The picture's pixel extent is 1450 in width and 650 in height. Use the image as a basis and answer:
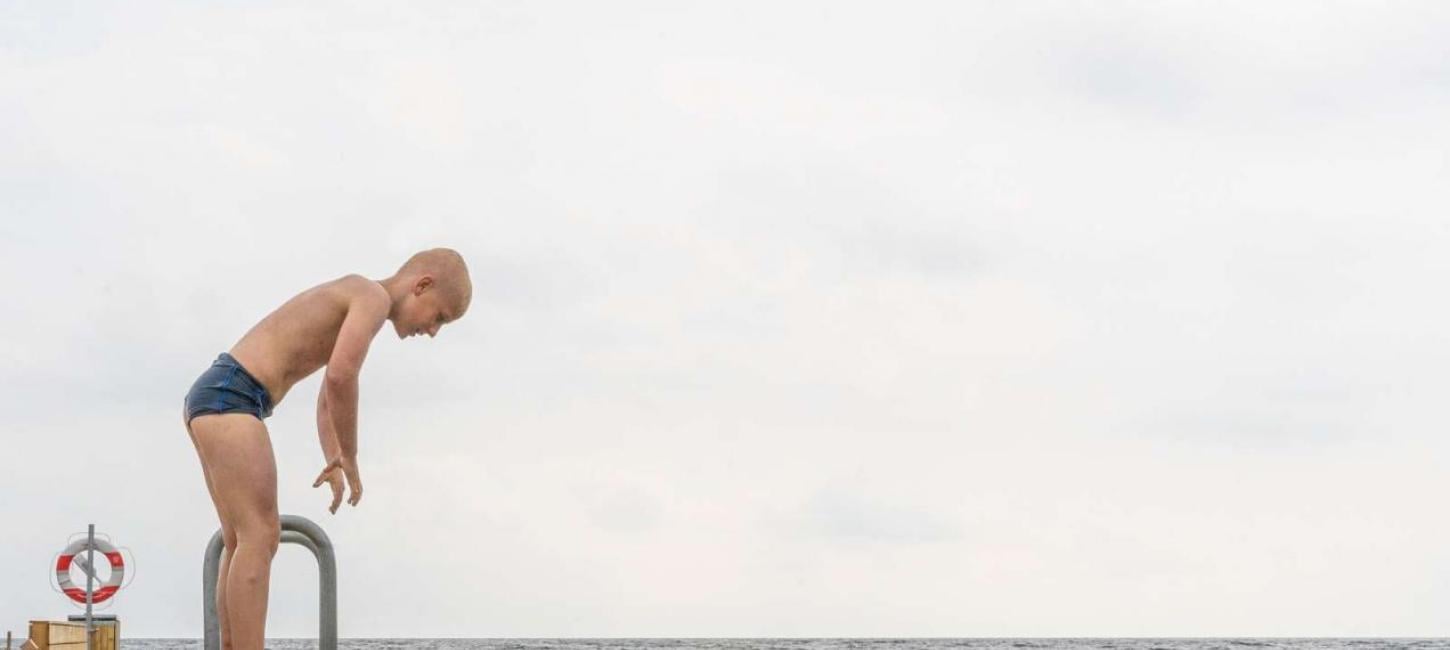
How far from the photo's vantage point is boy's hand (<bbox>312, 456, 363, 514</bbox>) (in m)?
5.30

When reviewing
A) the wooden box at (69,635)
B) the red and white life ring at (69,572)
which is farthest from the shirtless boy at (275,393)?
the red and white life ring at (69,572)

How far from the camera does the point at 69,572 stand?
10922 mm

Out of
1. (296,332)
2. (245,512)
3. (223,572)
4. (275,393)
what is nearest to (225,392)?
(275,393)

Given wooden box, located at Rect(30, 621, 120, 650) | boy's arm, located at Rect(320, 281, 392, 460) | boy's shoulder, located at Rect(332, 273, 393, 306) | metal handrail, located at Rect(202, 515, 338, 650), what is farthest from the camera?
wooden box, located at Rect(30, 621, 120, 650)

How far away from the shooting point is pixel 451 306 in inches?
215

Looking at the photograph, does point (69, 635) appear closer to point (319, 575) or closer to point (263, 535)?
point (263, 535)

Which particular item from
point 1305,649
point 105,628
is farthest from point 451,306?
point 1305,649

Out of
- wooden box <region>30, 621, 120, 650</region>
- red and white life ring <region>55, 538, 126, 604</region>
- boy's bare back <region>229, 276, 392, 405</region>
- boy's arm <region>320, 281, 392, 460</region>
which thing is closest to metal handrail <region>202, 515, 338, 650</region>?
boy's arm <region>320, 281, 392, 460</region>

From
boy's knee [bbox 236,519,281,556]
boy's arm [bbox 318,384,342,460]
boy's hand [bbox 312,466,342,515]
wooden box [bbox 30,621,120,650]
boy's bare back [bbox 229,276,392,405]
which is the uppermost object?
boy's bare back [bbox 229,276,392,405]

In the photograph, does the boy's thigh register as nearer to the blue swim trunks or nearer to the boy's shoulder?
the blue swim trunks

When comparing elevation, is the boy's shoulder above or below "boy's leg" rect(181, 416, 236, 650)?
above

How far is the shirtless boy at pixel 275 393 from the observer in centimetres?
523

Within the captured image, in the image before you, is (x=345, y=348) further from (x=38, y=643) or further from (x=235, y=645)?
(x=38, y=643)

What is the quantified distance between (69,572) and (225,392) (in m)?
6.25
